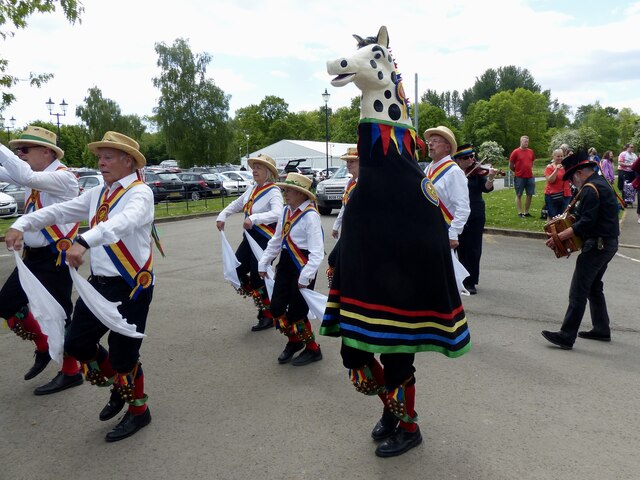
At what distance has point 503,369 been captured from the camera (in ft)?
15.5

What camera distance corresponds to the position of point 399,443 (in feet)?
11.1

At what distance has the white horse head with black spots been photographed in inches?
120

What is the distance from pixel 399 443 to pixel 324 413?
730 mm

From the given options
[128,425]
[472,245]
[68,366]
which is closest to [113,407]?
[128,425]

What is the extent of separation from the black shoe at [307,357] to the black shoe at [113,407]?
1.66 metres

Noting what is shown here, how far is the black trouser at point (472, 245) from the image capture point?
754 cm

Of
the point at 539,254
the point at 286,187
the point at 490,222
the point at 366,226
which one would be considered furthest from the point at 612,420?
the point at 490,222

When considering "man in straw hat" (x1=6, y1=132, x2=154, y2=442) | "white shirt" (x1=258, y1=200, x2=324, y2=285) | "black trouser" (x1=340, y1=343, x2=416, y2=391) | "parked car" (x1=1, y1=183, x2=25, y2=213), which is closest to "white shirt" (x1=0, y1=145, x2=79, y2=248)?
"man in straw hat" (x1=6, y1=132, x2=154, y2=442)

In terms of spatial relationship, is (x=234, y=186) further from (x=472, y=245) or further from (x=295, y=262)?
(x=295, y=262)

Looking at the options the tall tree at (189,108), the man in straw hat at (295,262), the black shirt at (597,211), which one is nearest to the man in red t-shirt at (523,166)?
the black shirt at (597,211)

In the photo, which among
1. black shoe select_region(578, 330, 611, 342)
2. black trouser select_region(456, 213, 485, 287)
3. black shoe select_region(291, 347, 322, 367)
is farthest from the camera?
black trouser select_region(456, 213, 485, 287)

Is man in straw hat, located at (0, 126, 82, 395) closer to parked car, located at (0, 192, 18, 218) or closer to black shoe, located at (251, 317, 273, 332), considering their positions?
black shoe, located at (251, 317, 273, 332)

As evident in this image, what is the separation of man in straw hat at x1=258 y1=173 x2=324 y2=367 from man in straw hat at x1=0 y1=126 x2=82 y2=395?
174 cm

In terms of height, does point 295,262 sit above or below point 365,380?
above
